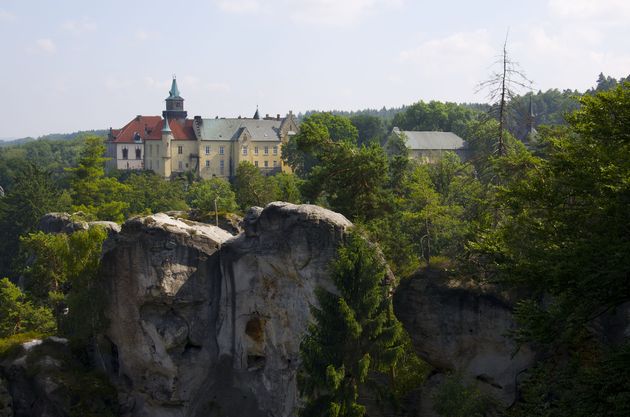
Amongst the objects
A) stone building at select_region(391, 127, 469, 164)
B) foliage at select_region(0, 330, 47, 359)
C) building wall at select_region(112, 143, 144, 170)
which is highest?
stone building at select_region(391, 127, 469, 164)

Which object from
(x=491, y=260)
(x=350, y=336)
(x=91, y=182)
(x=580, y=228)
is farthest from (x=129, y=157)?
(x=580, y=228)

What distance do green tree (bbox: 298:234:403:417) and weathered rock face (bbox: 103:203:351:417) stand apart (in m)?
3.63

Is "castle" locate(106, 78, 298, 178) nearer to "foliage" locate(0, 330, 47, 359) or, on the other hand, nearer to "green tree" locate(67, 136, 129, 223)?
"green tree" locate(67, 136, 129, 223)

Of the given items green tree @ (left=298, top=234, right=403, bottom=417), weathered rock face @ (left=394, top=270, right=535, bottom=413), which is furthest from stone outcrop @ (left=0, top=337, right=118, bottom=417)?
weathered rock face @ (left=394, top=270, right=535, bottom=413)

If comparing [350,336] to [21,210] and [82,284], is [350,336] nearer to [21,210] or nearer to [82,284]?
[82,284]

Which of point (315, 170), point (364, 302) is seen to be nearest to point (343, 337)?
point (364, 302)

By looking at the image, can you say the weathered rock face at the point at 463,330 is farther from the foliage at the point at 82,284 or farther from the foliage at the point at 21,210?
the foliage at the point at 21,210

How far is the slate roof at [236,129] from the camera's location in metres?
101

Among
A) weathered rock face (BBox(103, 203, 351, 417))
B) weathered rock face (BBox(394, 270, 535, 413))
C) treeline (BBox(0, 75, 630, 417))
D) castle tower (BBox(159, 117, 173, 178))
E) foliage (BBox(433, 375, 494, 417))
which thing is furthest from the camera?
castle tower (BBox(159, 117, 173, 178))

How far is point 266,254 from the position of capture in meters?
27.4

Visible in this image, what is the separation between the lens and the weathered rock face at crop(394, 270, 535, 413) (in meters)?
22.6

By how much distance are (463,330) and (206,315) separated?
411 inches

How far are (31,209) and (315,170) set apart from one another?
37597mm

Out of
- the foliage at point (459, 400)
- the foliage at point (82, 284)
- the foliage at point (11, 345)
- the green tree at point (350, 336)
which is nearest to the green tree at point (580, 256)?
the foliage at point (459, 400)
